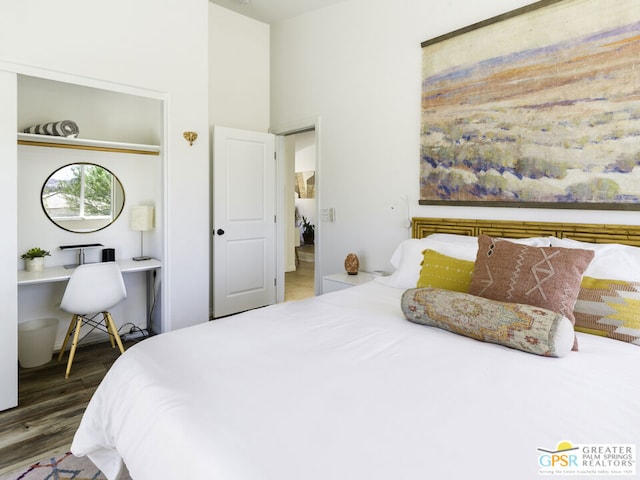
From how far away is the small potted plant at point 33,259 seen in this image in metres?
2.97

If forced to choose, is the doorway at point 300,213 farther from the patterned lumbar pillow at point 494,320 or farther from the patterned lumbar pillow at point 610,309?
the patterned lumbar pillow at point 610,309

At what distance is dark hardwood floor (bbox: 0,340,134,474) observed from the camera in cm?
199

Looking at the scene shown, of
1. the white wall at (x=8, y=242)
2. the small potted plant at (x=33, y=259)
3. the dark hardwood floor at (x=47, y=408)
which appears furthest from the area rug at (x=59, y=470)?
the small potted plant at (x=33, y=259)

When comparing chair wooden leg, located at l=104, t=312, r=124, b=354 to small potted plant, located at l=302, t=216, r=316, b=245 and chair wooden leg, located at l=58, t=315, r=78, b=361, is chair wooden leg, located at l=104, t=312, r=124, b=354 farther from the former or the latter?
small potted plant, located at l=302, t=216, r=316, b=245

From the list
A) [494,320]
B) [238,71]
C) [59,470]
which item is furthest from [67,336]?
[238,71]

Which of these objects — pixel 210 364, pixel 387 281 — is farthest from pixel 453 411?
pixel 387 281

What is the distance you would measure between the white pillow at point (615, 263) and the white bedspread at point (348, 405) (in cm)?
37

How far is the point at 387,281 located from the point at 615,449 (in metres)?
1.79

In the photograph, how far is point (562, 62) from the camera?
2.36 m

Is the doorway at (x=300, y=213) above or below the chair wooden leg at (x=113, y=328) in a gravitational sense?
above

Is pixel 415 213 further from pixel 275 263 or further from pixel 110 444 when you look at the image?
pixel 110 444

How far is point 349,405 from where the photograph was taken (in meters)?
1.08

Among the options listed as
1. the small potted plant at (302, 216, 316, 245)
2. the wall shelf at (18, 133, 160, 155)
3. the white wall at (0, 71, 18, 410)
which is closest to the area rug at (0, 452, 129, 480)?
the white wall at (0, 71, 18, 410)

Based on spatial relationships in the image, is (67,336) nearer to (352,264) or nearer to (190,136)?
(190,136)
